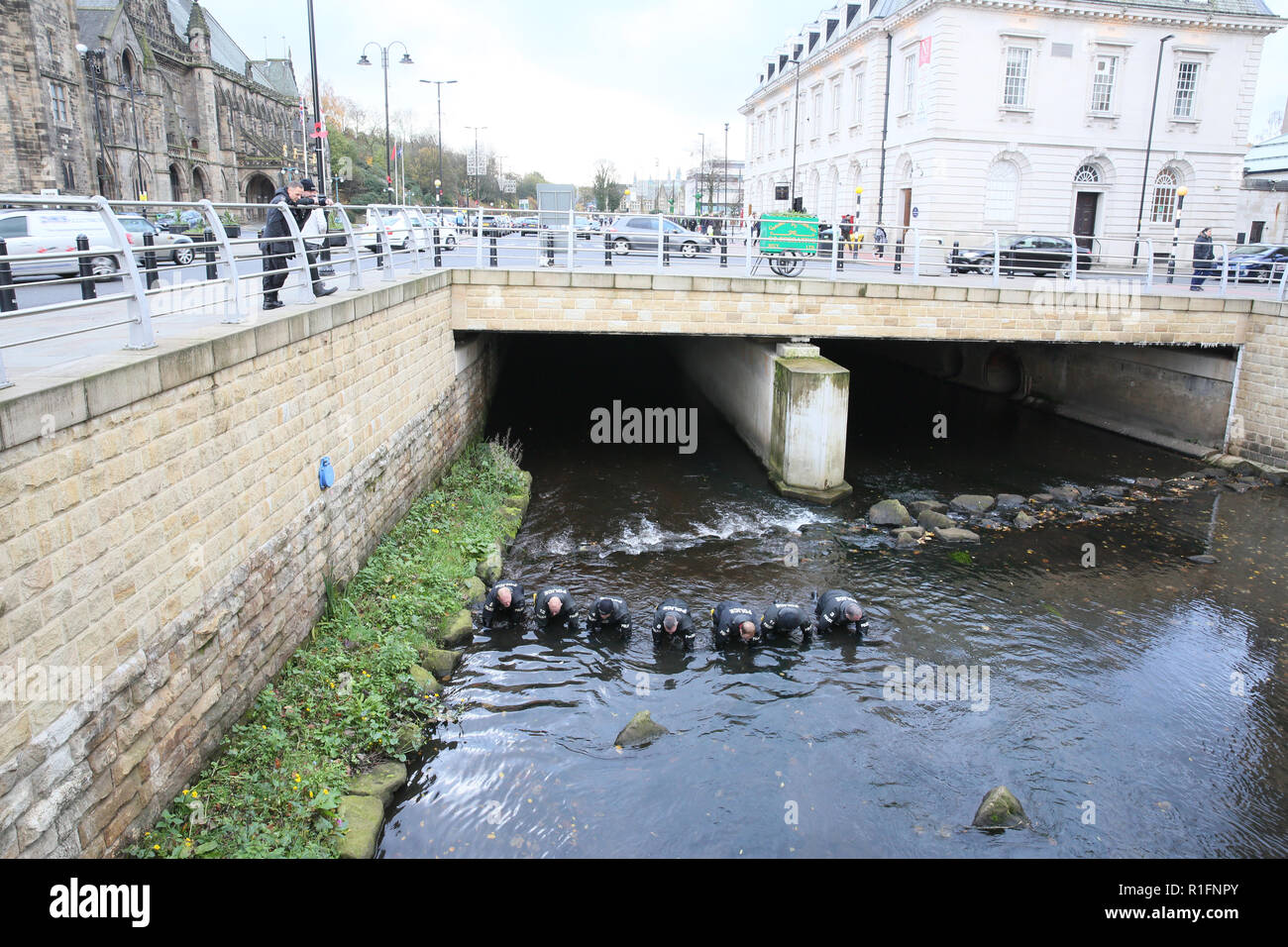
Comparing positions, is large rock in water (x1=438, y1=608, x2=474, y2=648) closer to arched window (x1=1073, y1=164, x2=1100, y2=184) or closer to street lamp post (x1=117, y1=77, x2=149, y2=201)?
arched window (x1=1073, y1=164, x2=1100, y2=184)

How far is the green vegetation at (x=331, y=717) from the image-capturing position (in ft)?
22.2

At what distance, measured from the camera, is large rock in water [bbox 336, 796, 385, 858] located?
281 inches

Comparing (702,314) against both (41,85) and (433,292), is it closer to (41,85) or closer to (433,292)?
(433,292)

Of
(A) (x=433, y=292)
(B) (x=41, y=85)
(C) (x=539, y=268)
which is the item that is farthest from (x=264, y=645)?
(B) (x=41, y=85)

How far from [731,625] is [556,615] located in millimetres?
2384

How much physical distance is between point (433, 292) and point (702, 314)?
5614 mm

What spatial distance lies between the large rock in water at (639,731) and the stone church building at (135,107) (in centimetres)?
3395

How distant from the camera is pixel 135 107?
54.7 metres

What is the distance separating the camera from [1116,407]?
23.9 metres

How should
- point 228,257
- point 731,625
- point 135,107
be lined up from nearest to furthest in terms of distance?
point 228,257, point 731,625, point 135,107

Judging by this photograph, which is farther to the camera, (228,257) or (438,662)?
(438,662)

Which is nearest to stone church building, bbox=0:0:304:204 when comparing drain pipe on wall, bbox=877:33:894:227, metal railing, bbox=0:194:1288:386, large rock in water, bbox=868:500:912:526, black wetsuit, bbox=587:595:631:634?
metal railing, bbox=0:194:1288:386

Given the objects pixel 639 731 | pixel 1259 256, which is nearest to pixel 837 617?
pixel 639 731

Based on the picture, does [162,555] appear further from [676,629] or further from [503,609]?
[676,629]
